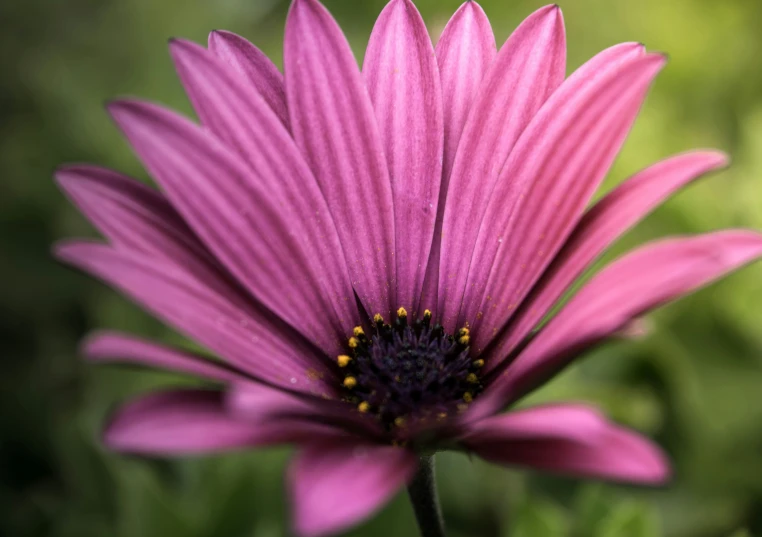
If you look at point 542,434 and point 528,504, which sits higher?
point 542,434

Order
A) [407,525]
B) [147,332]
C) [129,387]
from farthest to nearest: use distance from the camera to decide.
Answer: [147,332] → [129,387] → [407,525]

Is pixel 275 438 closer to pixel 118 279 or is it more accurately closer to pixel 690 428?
pixel 118 279

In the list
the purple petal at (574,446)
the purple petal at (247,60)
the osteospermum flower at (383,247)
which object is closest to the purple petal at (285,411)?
the osteospermum flower at (383,247)

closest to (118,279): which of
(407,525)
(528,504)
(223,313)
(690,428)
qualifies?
(223,313)

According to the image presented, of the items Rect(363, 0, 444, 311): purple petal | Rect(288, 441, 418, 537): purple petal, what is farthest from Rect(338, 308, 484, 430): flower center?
Rect(288, 441, 418, 537): purple petal

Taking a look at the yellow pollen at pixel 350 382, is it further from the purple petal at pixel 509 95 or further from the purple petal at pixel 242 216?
the purple petal at pixel 509 95

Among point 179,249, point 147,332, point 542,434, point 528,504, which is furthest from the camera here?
point 147,332

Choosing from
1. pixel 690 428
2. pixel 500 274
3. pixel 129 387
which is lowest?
pixel 690 428

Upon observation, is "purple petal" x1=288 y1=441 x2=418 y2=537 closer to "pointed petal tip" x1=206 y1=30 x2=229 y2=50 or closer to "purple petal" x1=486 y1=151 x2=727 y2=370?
"purple petal" x1=486 y1=151 x2=727 y2=370
